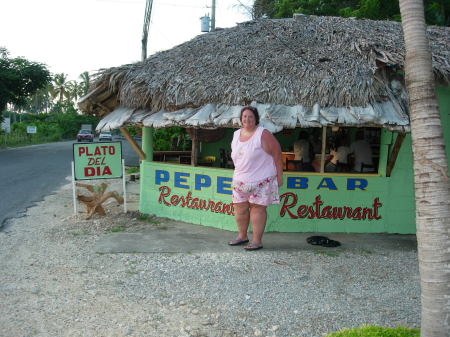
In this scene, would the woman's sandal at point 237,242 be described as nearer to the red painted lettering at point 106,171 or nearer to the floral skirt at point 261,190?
the floral skirt at point 261,190

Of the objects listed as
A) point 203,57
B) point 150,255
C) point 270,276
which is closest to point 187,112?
point 203,57

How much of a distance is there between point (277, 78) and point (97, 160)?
3.52m

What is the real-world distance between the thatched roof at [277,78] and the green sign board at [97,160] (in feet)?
1.82

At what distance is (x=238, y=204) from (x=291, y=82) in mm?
2027

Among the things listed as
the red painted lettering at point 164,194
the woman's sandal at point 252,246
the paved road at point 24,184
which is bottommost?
the woman's sandal at point 252,246

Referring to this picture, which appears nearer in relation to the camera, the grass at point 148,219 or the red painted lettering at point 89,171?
the grass at point 148,219

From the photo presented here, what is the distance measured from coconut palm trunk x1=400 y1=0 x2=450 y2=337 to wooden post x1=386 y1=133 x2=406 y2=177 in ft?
12.9

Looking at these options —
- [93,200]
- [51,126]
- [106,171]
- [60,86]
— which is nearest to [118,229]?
[93,200]

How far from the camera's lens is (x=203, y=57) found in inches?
294

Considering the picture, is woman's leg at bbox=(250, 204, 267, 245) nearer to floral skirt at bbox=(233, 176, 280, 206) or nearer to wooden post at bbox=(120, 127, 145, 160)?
floral skirt at bbox=(233, 176, 280, 206)

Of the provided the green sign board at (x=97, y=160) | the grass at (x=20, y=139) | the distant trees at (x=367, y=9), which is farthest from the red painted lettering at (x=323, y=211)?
→ the grass at (x=20, y=139)

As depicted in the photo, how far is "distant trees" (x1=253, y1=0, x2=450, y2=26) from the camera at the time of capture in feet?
41.7

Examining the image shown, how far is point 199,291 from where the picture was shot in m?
4.43

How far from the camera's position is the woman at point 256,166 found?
5.38 metres
